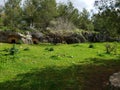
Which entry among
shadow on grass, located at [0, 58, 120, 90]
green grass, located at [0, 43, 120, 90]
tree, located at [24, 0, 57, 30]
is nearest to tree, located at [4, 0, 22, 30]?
tree, located at [24, 0, 57, 30]

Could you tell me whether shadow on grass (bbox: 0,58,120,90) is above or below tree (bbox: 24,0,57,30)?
below

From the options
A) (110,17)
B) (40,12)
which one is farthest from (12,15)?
(110,17)

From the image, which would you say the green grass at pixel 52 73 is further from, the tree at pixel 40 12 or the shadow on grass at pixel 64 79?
the tree at pixel 40 12

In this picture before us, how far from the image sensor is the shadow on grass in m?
14.1

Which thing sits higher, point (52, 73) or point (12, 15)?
point (12, 15)

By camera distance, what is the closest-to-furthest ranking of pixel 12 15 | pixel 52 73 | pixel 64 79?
1. pixel 64 79
2. pixel 52 73
3. pixel 12 15

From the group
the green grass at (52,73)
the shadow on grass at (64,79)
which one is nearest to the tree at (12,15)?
the green grass at (52,73)

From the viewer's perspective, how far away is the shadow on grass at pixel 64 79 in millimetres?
14117

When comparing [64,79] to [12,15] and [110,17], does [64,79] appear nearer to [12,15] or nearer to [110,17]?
[110,17]

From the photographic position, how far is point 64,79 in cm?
1559

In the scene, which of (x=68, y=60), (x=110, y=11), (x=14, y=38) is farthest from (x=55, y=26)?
(x=110, y=11)

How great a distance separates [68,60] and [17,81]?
7793 mm

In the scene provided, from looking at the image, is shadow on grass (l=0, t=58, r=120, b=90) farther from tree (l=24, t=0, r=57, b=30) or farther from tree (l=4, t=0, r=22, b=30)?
tree (l=4, t=0, r=22, b=30)

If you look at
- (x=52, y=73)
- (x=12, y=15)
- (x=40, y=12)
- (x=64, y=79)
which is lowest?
(x=64, y=79)
